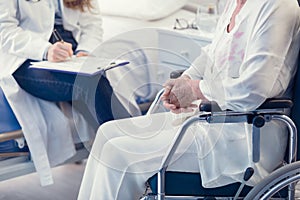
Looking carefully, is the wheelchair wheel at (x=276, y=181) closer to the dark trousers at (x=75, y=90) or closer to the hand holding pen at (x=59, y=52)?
the dark trousers at (x=75, y=90)

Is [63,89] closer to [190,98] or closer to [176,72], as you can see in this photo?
[176,72]

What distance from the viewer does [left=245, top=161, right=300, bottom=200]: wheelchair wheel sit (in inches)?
54.2

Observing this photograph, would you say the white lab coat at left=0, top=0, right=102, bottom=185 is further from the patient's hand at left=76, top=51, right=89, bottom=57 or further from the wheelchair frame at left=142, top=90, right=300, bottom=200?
the wheelchair frame at left=142, top=90, right=300, bottom=200

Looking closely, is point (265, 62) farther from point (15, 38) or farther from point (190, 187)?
point (15, 38)

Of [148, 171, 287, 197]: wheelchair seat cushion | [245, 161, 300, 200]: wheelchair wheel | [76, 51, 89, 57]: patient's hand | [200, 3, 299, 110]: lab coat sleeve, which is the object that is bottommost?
[148, 171, 287, 197]: wheelchair seat cushion

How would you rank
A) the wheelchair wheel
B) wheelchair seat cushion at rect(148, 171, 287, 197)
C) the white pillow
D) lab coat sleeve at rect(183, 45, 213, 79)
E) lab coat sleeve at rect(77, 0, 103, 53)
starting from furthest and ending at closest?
the white pillow → lab coat sleeve at rect(77, 0, 103, 53) → lab coat sleeve at rect(183, 45, 213, 79) → wheelchair seat cushion at rect(148, 171, 287, 197) → the wheelchair wheel

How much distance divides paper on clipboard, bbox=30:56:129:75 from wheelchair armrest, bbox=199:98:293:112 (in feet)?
1.84

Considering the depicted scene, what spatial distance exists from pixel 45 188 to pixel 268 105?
138 centimetres

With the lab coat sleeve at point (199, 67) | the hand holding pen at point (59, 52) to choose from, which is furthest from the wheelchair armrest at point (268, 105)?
the hand holding pen at point (59, 52)

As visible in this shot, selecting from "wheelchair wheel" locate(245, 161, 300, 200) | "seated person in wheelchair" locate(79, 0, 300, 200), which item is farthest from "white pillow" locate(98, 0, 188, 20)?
"wheelchair wheel" locate(245, 161, 300, 200)

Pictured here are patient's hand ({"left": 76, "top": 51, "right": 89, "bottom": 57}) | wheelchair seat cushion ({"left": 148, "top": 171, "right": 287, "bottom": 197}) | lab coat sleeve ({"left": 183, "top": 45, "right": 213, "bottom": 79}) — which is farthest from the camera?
patient's hand ({"left": 76, "top": 51, "right": 89, "bottom": 57})

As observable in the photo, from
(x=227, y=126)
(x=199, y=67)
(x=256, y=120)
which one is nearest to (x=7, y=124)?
(x=199, y=67)

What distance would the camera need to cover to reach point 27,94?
2.17 m

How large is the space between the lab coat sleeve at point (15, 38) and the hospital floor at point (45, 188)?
2.11 ft
